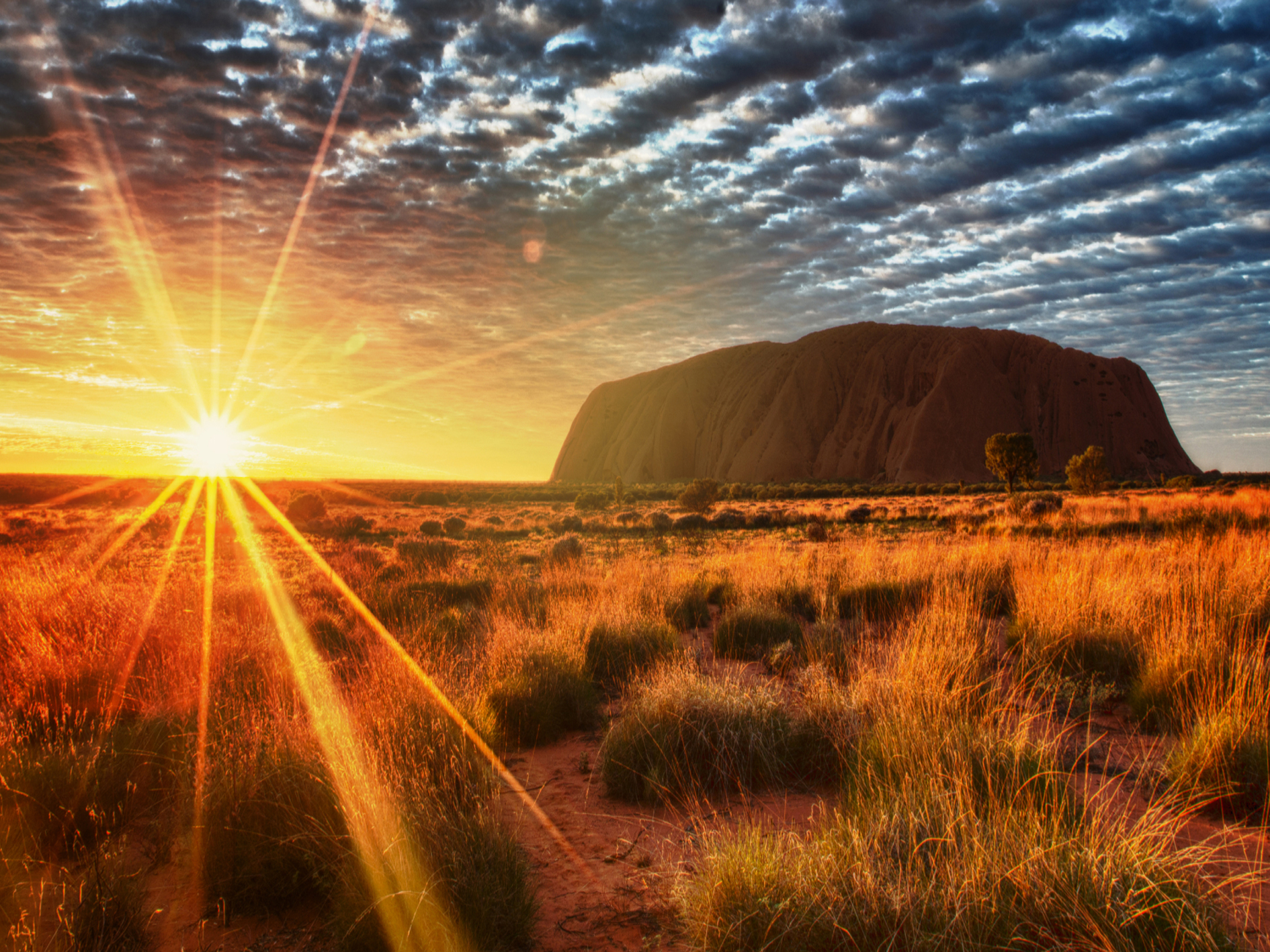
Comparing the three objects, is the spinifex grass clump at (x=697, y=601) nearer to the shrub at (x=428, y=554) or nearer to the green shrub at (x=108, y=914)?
the green shrub at (x=108, y=914)

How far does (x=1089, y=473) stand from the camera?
36.7 meters

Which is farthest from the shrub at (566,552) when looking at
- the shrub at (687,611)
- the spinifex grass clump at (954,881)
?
the spinifex grass clump at (954,881)

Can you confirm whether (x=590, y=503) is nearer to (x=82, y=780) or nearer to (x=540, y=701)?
(x=540, y=701)

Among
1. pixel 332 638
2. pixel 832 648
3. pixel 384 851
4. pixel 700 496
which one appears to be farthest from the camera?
pixel 700 496

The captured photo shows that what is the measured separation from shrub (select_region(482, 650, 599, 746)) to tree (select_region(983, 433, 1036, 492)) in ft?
151

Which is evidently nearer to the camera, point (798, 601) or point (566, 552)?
point (798, 601)

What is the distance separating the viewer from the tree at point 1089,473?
3662 centimetres

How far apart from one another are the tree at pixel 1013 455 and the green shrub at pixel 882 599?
1620 inches

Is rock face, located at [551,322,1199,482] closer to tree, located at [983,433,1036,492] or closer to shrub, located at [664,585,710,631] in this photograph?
tree, located at [983,433,1036,492]

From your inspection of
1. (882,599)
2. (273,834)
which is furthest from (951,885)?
(882,599)

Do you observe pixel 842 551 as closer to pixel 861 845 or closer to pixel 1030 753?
pixel 1030 753

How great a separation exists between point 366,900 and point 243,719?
210 cm

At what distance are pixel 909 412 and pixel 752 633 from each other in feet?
289

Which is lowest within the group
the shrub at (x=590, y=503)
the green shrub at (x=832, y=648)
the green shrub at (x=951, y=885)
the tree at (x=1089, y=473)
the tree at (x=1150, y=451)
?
the shrub at (x=590, y=503)
